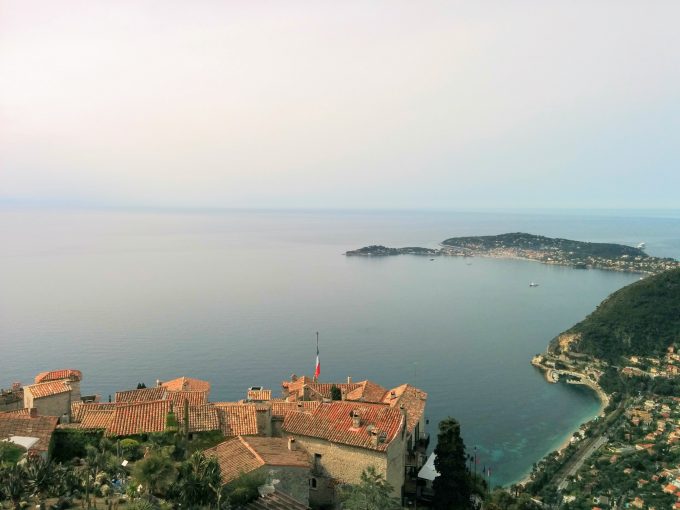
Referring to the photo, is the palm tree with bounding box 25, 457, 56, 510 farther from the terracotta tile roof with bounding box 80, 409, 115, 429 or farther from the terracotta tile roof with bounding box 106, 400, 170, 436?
the terracotta tile roof with bounding box 80, 409, 115, 429

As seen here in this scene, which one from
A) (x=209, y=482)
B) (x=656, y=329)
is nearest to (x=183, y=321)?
(x=656, y=329)

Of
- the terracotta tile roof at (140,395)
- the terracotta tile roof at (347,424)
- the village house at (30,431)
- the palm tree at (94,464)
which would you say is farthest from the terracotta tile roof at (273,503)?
the terracotta tile roof at (140,395)

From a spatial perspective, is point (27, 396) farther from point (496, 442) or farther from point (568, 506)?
point (496, 442)

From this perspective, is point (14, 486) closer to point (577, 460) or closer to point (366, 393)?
point (366, 393)

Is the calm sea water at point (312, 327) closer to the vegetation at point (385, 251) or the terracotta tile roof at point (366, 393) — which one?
the terracotta tile roof at point (366, 393)

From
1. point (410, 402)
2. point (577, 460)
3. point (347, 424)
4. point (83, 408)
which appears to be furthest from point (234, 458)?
point (577, 460)
